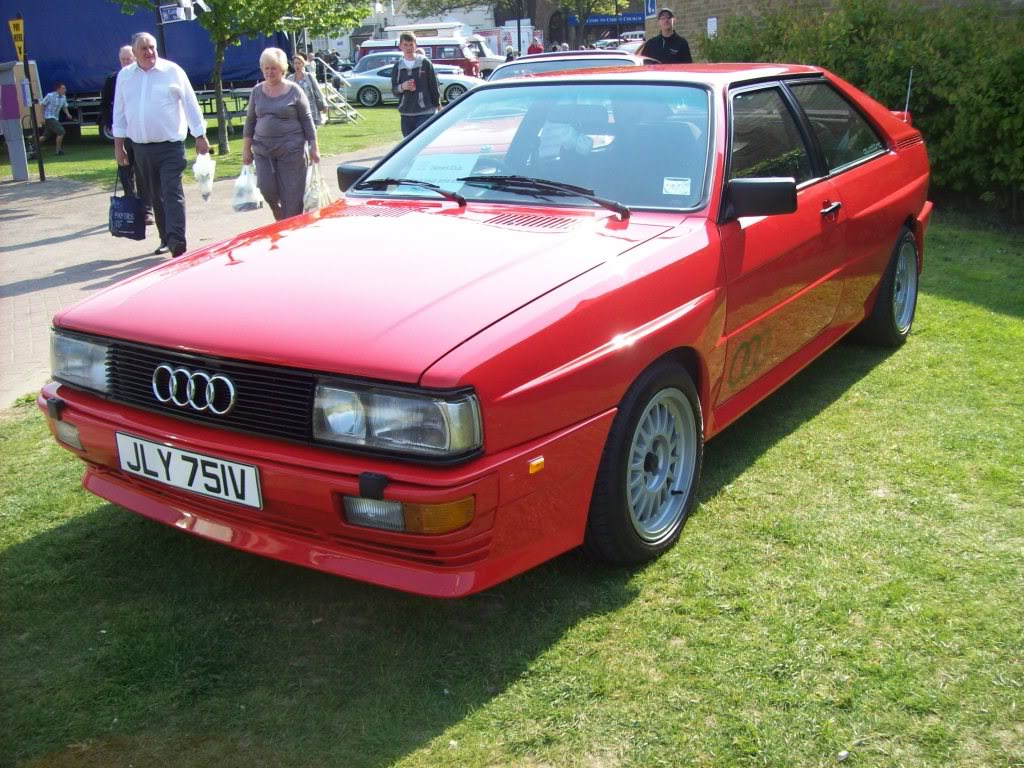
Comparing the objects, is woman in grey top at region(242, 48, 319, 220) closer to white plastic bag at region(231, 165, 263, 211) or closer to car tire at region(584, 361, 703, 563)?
white plastic bag at region(231, 165, 263, 211)

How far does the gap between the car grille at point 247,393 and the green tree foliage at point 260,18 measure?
14057mm

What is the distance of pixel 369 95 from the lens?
1235 inches

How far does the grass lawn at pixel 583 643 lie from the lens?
7.97 ft

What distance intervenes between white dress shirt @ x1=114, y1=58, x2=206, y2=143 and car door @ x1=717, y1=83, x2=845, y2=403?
16.7 feet

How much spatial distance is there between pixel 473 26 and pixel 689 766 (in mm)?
65127

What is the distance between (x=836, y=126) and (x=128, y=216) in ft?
19.8

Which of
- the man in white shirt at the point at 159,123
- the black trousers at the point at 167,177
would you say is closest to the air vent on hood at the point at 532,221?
the man in white shirt at the point at 159,123

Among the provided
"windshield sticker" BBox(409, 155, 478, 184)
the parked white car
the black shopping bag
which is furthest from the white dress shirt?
the parked white car

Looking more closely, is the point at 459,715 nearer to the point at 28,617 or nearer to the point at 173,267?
the point at 28,617

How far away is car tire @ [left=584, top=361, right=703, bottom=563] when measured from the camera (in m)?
2.93

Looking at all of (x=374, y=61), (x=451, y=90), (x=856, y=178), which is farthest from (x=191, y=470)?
(x=374, y=61)

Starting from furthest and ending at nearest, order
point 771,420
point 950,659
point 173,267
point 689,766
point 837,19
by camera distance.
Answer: point 837,19 < point 771,420 < point 173,267 < point 950,659 < point 689,766

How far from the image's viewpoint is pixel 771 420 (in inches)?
177

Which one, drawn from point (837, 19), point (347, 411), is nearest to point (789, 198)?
point (347, 411)
